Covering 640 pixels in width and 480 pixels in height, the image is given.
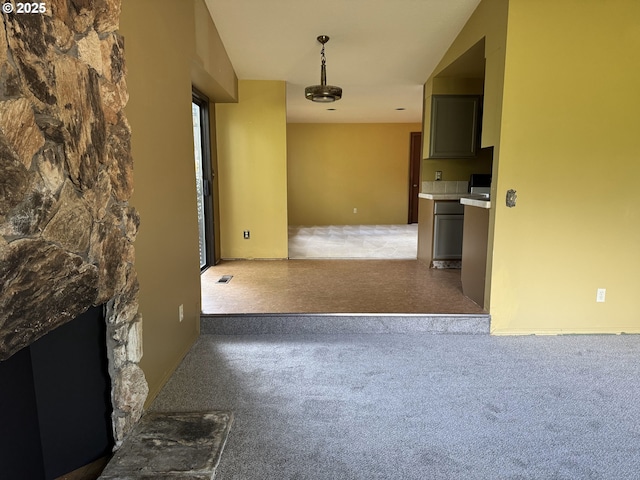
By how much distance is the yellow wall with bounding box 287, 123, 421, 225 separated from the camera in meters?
8.73

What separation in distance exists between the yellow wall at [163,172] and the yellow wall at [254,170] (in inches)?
79.1

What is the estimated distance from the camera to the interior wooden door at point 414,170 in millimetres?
8781

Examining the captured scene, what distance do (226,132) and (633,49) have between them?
3.99 meters

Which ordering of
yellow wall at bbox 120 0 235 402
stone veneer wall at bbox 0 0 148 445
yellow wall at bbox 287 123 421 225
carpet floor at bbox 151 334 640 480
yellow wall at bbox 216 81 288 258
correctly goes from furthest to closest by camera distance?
yellow wall at bbox 287 123 421 225 → yellow wall at bbox 216 81 288 258 → yellow wall at bbox 120 0 235 402 → carpet floor at bbox 151 334 640 480 → stone veneer wall at bbox 0 0 148 445

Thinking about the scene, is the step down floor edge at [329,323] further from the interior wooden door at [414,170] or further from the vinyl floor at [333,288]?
the interior wooden door at [414,170]

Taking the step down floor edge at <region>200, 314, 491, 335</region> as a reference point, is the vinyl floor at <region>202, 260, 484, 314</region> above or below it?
above

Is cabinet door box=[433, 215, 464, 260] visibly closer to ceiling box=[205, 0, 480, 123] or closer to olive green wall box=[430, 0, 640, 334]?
olive green wall box=[430, 0, 640, 334]

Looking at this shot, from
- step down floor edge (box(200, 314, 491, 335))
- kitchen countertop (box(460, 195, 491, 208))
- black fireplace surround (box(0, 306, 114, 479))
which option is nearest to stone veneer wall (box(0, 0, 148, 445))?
black fireplace surround (box(0, 306, 114, 479))

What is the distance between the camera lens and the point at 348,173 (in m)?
8.88

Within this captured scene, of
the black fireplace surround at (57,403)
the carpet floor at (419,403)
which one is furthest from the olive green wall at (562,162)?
the black fireplace surround at (57,403)

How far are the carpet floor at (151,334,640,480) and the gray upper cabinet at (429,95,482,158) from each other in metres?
2.49

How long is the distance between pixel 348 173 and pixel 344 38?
Result: 5012 millimetres

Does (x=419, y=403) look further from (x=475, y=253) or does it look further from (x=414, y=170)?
(x=414, y=170)

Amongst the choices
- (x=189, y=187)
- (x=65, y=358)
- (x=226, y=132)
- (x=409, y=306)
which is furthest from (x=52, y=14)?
(x=226, y=132)
